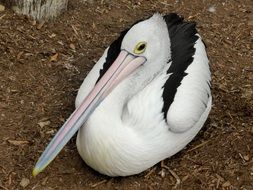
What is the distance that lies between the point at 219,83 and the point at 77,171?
1463 mm

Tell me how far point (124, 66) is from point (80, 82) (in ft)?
3.28

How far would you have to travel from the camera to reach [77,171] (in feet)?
11.8

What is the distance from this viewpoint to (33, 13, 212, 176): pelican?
3.28m

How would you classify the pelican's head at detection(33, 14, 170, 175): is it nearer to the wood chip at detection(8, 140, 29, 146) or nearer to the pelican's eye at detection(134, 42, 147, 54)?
the pelican's eye at detection(134, 42, 147, 54)

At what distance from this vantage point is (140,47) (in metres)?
3.38

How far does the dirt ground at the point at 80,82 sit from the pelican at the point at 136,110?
0.59 ft

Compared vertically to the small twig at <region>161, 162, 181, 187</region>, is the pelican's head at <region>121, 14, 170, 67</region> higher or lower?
higher

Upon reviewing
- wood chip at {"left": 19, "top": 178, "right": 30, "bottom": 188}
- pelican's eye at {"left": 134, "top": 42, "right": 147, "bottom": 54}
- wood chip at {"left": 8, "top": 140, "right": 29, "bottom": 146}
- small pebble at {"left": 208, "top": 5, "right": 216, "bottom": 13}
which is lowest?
wood chip at {"left": 19, "top": 178, "right": 30, "bottom": 188}

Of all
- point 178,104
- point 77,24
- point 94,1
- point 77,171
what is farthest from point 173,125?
point 94,1

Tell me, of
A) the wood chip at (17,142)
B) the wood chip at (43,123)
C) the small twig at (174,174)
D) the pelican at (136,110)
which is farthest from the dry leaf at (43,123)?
the small twig at (174,174)

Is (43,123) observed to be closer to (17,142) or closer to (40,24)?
(17,142)

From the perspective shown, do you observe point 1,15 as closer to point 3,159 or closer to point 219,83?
point 3,159

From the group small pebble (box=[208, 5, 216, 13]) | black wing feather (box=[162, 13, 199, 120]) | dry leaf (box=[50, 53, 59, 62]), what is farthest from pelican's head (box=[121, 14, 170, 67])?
small pebble (box=[208, 5, 216, 13])

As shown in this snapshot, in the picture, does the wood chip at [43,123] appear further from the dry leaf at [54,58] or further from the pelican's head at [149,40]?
the pelican's head at [149,40]
